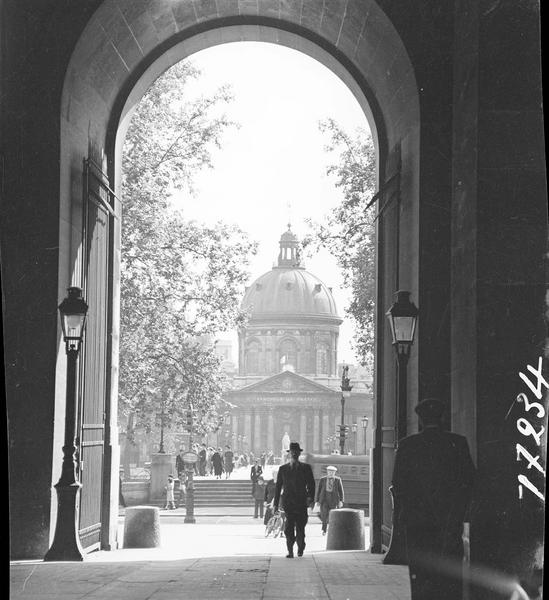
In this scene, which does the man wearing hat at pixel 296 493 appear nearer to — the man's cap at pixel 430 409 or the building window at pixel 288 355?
the man's cap at pixel 430 409

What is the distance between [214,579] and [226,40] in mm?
8683

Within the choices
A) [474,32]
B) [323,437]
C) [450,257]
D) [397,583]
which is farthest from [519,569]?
[323,437]

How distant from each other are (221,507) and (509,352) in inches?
1359

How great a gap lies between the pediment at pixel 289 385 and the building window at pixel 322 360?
3971mm

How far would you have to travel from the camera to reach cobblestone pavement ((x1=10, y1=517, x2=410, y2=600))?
9462 mm

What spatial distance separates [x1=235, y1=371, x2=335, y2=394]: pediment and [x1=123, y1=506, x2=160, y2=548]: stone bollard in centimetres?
10716

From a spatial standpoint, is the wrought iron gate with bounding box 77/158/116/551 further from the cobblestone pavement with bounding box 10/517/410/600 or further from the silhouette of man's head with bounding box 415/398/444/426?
the silhouette of man's head with bounding box 415/398/444/426

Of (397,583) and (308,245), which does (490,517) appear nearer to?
(397,583)

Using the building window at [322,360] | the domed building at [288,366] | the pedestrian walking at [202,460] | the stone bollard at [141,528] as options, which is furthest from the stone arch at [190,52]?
the building window at [322,360]

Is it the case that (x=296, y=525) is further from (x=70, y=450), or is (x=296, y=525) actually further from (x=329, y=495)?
(x=329, y=495)

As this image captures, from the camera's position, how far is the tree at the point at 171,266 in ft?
85.0

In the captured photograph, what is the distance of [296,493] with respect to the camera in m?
15.5

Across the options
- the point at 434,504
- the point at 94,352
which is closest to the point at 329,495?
the point at 94,352

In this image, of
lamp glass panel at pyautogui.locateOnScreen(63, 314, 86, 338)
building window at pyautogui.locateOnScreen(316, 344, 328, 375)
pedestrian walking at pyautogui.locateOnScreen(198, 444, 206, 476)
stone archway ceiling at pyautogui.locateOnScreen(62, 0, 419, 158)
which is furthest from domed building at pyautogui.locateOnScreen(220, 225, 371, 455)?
lamp glass panel at pyautogui.locateOnScreen(63, 314, 86, 338)
